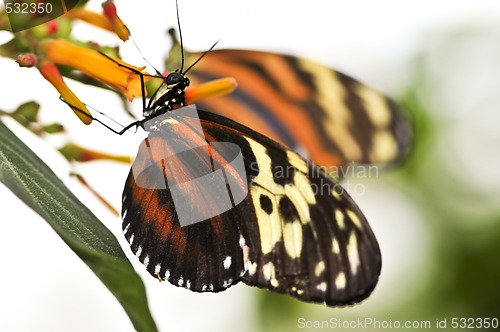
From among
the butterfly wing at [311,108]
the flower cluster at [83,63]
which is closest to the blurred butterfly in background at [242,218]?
the flower cluster at [83,63]

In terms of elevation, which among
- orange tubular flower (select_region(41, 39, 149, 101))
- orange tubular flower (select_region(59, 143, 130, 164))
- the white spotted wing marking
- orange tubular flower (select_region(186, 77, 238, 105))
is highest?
orange tubular flower (select_region(41, 39, 149, 101))

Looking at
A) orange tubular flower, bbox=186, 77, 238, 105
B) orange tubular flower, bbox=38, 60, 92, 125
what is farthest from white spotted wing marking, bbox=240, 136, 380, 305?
orange tubular flower, bbox=38, 60, 92, 125

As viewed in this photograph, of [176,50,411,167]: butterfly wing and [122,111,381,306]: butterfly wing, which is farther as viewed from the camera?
[176,50,411,167]: butterfly wing

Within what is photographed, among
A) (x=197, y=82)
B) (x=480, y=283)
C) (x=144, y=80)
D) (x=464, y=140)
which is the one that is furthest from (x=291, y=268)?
(x=464, y=140)

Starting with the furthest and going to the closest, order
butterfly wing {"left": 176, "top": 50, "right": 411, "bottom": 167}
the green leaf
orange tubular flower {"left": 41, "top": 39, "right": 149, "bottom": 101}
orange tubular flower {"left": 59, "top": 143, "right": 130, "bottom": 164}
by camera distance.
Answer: butterfly wing {"left": 176, "top": 50, "right": 411, "bottom": 167}
orange tubular flower {"left": 59, "top": 143, "right": 130, "bottom": 164}
orange tubular flower {"left": 41, "top": 39, "right": 149, "bottom": 101}
the green leaf

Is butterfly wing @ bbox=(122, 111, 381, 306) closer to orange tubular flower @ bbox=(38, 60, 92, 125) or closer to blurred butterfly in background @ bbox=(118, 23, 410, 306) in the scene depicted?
blurred butterfly in background @ bbox=(118, 23, 410, 306)

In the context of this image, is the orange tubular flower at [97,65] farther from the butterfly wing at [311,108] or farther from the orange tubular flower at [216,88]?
the butterfly wing at [311,108]

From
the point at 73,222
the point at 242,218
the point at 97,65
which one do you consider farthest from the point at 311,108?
the point at 73,222
